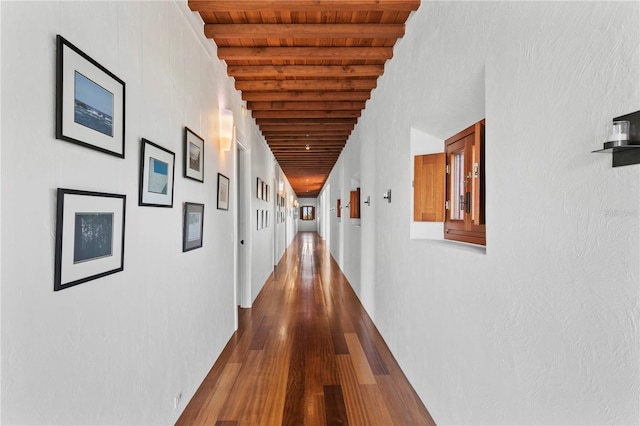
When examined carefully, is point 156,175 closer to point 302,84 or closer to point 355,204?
point 302,84

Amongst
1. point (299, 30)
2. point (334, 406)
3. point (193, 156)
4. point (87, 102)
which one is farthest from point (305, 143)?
point (87, 102)

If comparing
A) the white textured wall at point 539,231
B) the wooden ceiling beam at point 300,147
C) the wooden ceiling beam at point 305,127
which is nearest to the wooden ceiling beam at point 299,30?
the white textured wall at point 539,231

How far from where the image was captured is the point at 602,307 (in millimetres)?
900

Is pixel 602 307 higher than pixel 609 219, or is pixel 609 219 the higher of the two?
pixel 609 219

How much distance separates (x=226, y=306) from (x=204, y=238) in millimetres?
1003

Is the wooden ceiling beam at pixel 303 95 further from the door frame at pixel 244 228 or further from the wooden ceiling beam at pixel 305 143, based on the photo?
the wooden ceiling beam at pixel 305 143

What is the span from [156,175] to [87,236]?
63 centimetres

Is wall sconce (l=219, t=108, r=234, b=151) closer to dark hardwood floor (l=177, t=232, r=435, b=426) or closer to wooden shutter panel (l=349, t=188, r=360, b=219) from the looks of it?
dark hardwood floor (l=177, t=232, r=435, b=426)

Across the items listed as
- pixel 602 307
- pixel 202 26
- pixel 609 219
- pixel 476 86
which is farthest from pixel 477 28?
pixel 202 26

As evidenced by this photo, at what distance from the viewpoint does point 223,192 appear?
3.07 meters

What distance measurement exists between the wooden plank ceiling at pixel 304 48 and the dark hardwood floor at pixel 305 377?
2.90 meters

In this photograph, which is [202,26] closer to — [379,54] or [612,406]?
[379,54]

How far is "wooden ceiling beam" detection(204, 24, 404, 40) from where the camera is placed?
2.52 m

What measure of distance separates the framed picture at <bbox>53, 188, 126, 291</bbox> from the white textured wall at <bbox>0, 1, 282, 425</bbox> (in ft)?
0.11
